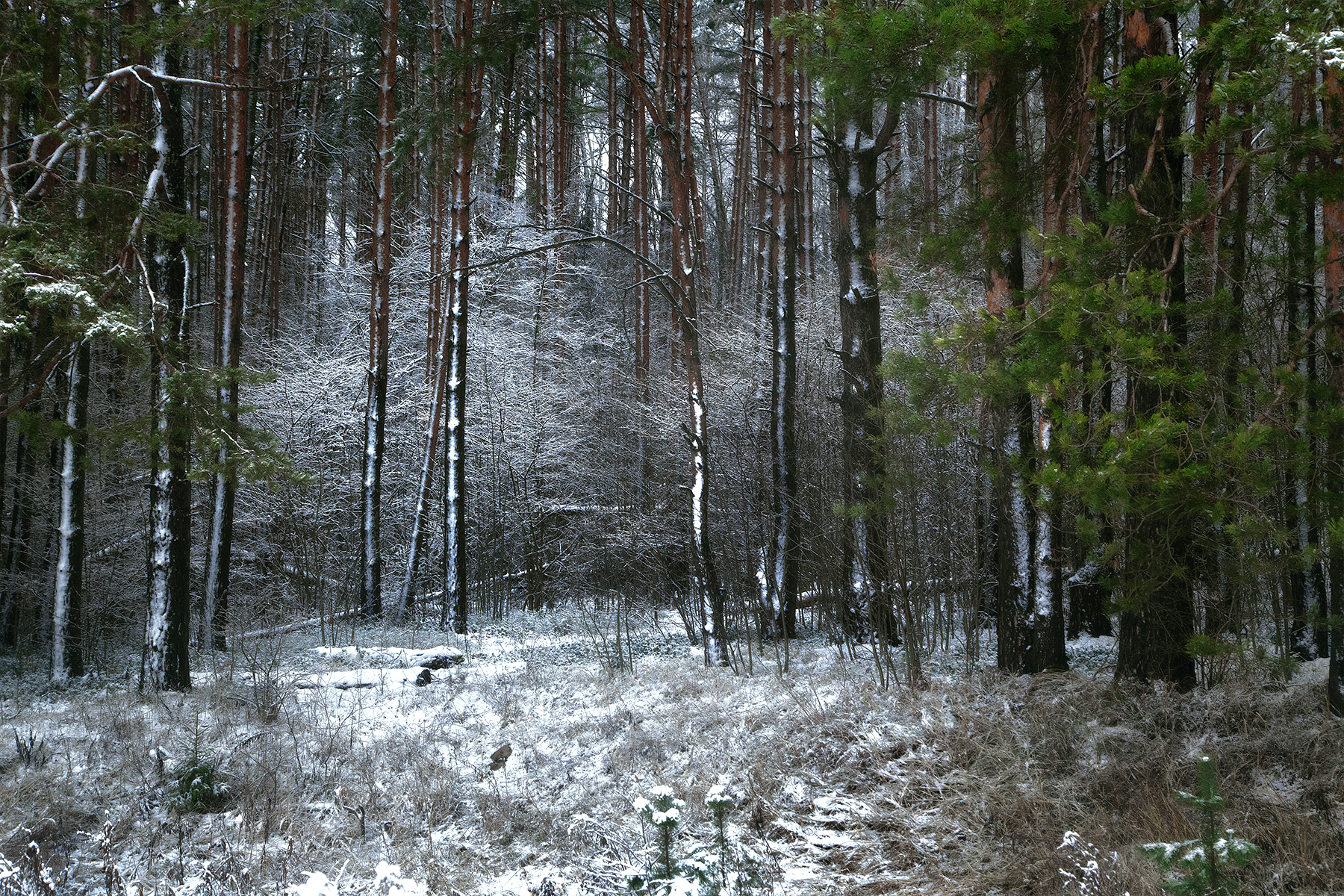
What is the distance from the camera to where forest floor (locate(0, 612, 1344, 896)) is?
463 cm

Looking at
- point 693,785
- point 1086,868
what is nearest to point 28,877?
point 693,785

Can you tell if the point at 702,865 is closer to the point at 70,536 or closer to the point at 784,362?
the point at 784,362

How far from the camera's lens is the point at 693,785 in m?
5.79

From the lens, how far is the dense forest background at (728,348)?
528 cm

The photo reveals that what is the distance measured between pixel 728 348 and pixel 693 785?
35.2 feet

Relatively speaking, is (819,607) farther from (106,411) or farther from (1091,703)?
(106,411)

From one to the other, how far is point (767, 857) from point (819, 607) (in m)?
6.06

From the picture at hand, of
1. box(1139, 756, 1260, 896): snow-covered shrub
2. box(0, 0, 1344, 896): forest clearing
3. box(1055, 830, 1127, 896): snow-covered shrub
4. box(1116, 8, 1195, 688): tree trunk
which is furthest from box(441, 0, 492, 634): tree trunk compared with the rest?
box(1139, 756, 1260, 896): snow-covered shrub

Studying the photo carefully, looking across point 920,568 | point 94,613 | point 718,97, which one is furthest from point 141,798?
point 718,97

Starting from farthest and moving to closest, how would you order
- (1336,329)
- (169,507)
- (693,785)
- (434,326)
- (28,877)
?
(434,326) → (169,507) → (693,785) → (1336,329) → (28,877)

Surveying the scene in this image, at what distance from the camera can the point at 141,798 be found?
5.78 metres

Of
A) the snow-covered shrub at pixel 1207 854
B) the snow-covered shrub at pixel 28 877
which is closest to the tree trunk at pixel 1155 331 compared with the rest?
the snow-covered shrub at pixel 1207 854

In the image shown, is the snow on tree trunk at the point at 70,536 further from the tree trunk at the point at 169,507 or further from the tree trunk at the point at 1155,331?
the tree trunk at the point at 1155,331

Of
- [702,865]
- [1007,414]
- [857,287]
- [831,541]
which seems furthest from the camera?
[857,287]
